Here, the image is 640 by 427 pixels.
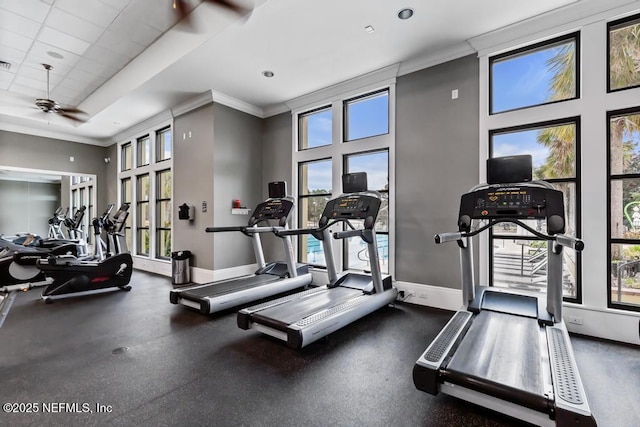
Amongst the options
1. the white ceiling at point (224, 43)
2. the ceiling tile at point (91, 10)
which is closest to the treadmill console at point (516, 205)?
the white ceiling at point (224, 43)

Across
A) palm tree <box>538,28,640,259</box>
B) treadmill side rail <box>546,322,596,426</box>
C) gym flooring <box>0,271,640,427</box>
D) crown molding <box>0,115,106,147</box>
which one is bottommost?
gym flooring <box>0,271,640,427</box>

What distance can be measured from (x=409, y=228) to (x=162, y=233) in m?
5.62

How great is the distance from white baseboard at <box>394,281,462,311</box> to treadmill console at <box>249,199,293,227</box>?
195 centimetres

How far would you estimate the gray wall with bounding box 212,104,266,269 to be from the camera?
5.32 meters

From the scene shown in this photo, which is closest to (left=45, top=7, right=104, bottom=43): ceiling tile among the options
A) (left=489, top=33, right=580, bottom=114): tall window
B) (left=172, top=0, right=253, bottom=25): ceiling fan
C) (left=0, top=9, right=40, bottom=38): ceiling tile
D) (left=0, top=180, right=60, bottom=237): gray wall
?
(left=0, top=9, right=40, bottom=38): ceiling tile

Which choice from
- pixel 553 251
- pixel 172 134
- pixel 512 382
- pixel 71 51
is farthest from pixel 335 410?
pixel 172 134

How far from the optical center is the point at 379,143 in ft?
14.9

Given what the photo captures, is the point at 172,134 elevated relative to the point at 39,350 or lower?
elevated

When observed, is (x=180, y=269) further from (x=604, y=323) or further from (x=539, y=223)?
(x=604, y=323)

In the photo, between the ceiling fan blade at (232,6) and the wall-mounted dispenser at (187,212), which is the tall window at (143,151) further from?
the ceiling fan blade at (232,6)

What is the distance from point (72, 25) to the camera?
360cm

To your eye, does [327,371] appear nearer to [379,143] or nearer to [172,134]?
[379,143]

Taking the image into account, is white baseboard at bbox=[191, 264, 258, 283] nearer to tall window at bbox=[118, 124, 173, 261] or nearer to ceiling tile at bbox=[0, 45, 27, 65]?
tall window at bbox=[118, 124, 173, 261]

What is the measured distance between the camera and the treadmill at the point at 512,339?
1.67 meters
